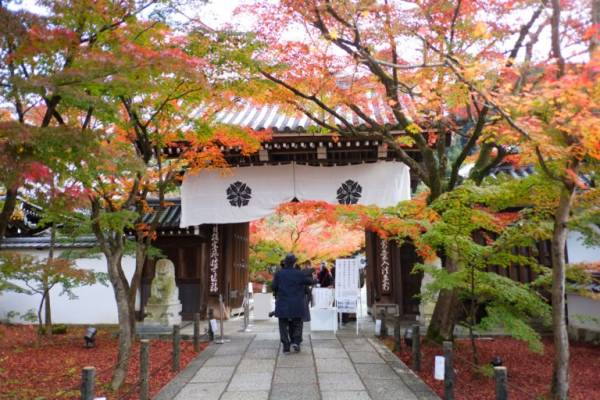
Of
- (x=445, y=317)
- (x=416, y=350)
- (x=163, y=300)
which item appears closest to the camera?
(x=416, y=350)

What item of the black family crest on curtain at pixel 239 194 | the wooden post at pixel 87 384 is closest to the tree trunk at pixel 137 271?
the black family crest on curtain at pixel 239 194

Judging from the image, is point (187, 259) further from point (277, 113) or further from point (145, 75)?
point (145, 75)

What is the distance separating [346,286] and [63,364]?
6.34 metres

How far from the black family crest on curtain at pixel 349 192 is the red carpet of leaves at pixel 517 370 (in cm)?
360

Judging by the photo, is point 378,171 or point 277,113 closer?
point 378,171

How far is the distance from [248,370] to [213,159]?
4922 millimetres

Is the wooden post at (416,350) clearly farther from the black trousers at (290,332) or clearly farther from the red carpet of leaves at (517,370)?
the black trousers at (290,332)

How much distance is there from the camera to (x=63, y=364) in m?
8.00

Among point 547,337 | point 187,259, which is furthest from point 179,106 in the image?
point 547,337

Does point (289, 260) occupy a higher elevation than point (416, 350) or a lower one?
higher

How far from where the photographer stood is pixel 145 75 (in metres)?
5.61

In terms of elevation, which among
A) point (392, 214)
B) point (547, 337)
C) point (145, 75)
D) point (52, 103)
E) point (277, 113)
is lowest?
point (547, 337)

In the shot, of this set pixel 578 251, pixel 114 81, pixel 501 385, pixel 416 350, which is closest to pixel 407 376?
pixel 416 350

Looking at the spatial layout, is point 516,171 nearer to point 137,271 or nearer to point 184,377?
point 137,271
